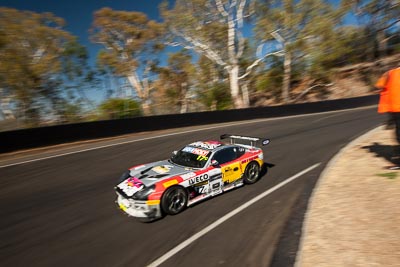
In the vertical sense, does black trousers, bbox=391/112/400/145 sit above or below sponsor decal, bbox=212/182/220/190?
above

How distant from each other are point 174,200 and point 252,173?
9.43ft

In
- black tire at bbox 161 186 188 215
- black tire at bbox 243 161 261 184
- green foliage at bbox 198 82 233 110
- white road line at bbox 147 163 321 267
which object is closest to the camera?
white road line at bbox 147 163 321 267

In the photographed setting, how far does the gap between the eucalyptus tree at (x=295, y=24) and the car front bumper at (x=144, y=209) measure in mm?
31269

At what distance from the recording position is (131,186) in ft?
24.1

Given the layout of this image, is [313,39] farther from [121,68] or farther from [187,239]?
[187,239]

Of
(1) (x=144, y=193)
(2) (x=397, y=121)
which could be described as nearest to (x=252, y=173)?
(1) (x=144, y=193)

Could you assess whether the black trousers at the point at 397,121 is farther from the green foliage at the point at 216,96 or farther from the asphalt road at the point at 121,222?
the green foliage at the point at 216,96

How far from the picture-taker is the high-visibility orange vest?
24.5 ft

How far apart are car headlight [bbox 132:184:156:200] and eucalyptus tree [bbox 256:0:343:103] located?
3106 centimetres

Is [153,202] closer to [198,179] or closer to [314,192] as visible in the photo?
[198,179]

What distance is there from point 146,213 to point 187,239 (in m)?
1.19

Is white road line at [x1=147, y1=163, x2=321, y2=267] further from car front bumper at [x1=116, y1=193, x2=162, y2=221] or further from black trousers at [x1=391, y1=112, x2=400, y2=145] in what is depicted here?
black trousers at [x1=391, y1=112, x2=400, y2=145]

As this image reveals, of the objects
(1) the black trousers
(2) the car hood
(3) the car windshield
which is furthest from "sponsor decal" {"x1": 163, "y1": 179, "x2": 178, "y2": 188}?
(1) the black trousers

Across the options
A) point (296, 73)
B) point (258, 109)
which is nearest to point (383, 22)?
point (296, 73)
